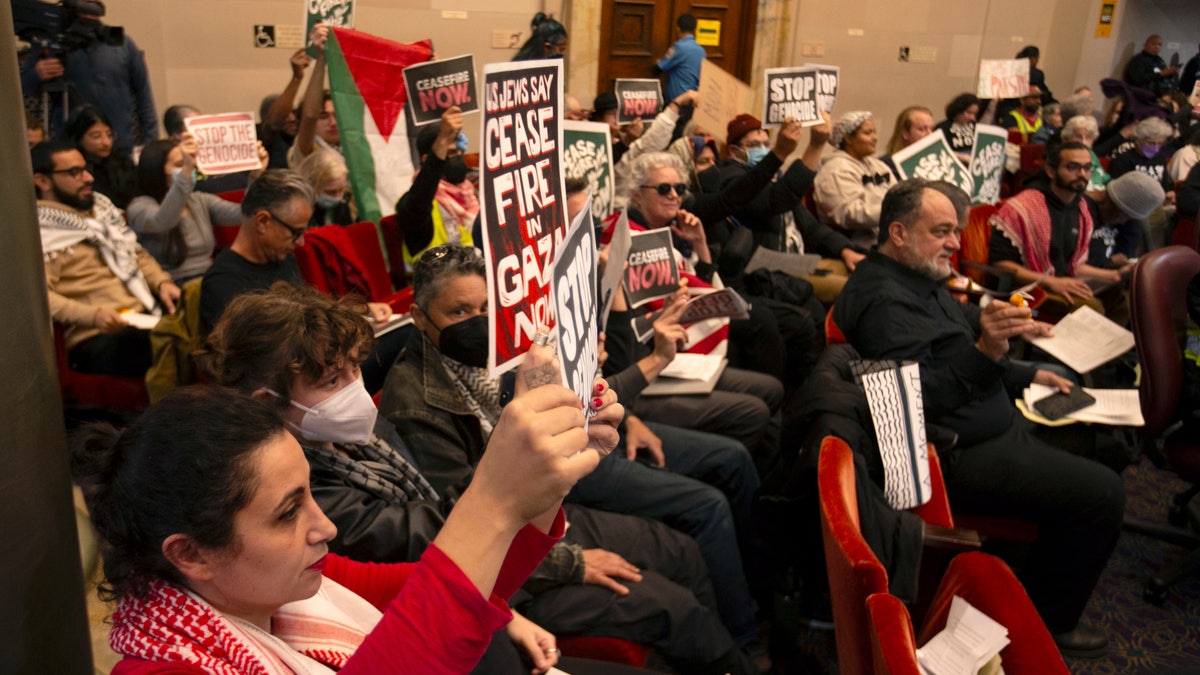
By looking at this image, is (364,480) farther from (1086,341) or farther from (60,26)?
(60,26)

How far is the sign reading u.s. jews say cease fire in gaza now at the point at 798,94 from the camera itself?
5.35 m

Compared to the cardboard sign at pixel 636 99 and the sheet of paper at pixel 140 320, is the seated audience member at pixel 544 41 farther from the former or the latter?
the sheet of paper at pixel 140 320

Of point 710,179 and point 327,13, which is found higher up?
point 327,13

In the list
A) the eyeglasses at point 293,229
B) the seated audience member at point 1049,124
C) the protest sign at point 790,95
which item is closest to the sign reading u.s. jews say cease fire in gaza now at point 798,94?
the protest sign at point 790,95

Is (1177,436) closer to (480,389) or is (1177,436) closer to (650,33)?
(480,389)

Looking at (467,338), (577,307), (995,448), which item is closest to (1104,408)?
(995,448)

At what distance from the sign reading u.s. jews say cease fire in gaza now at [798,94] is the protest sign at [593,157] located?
99cm

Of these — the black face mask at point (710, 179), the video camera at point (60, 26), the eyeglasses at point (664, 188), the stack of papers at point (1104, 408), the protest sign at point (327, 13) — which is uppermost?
the protest sign at point (327, 13)

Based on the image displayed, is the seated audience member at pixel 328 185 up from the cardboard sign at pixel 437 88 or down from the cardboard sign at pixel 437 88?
down

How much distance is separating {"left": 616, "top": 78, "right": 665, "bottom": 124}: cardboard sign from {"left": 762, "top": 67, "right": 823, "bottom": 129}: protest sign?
167cm

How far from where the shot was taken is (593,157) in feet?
16.2

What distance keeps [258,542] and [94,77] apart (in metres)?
6.23

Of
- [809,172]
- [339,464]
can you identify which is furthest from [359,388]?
[809,172]

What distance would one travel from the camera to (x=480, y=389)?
102 inches
